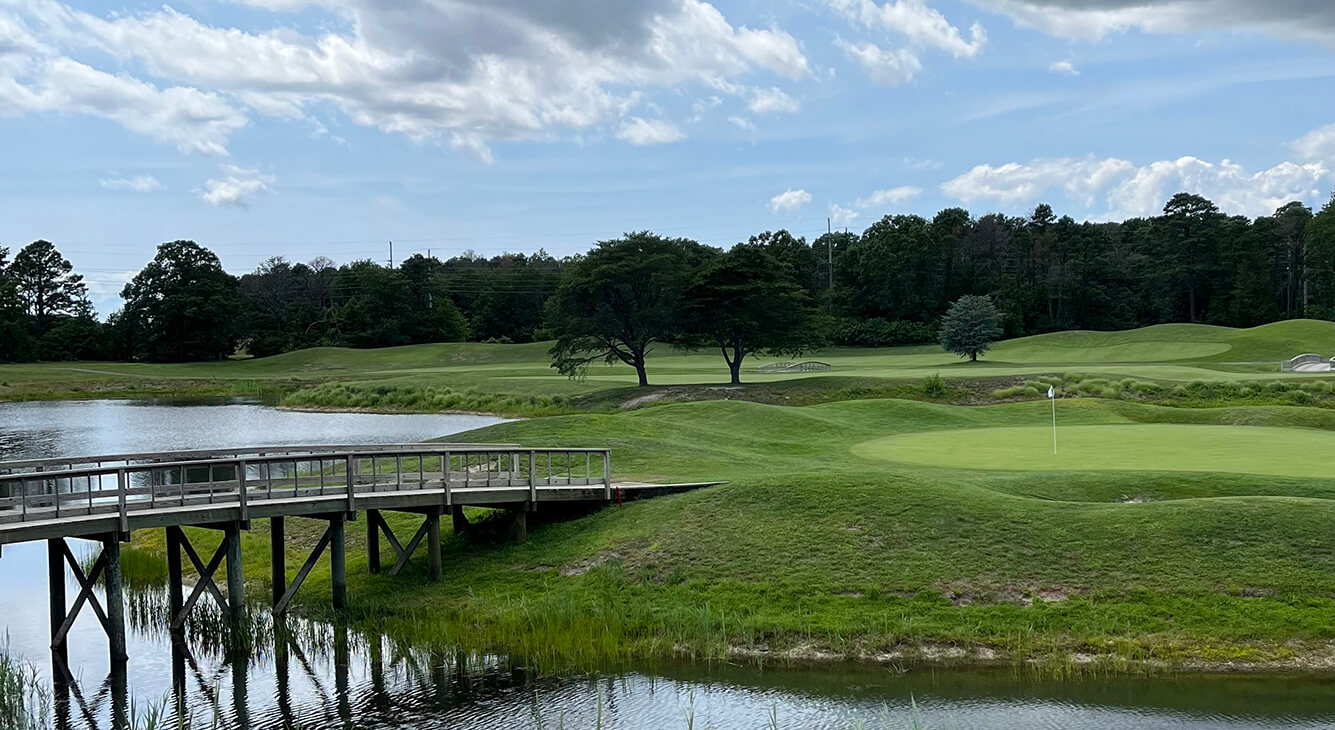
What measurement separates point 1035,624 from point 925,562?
270cm

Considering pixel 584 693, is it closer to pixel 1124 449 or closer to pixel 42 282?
pixel 1124 449

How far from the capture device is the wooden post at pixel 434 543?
24788 millimetres

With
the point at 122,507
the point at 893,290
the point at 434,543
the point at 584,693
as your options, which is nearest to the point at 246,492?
the point at 122,507

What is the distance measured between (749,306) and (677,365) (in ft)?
106

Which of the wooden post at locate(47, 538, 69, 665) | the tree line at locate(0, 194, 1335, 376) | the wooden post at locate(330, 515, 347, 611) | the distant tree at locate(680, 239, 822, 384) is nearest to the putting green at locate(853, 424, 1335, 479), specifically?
the wooden post at locate(330, 515, 347, 611)

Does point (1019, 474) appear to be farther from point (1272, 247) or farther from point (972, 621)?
point (1272, 247)

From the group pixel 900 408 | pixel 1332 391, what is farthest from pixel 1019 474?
pixel 1332 391

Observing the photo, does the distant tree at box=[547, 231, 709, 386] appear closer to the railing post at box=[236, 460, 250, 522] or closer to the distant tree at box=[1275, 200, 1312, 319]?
the railing post at box=[236, 460, 250, 522]

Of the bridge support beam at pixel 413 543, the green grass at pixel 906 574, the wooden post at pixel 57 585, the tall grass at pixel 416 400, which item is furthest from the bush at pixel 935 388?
the wooden post at pixel 57 585

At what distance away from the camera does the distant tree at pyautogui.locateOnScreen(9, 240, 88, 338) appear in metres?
134

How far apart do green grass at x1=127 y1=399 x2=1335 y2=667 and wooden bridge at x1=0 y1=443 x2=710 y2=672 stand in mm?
897

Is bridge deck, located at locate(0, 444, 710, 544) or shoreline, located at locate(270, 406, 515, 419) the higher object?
bridge deck, located at locate(0, 444, 710, 544)

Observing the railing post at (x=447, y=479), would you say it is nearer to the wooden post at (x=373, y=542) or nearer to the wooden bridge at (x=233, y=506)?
the wooden bridge at (x=233, y=506)

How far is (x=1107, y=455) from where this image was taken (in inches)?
1309
